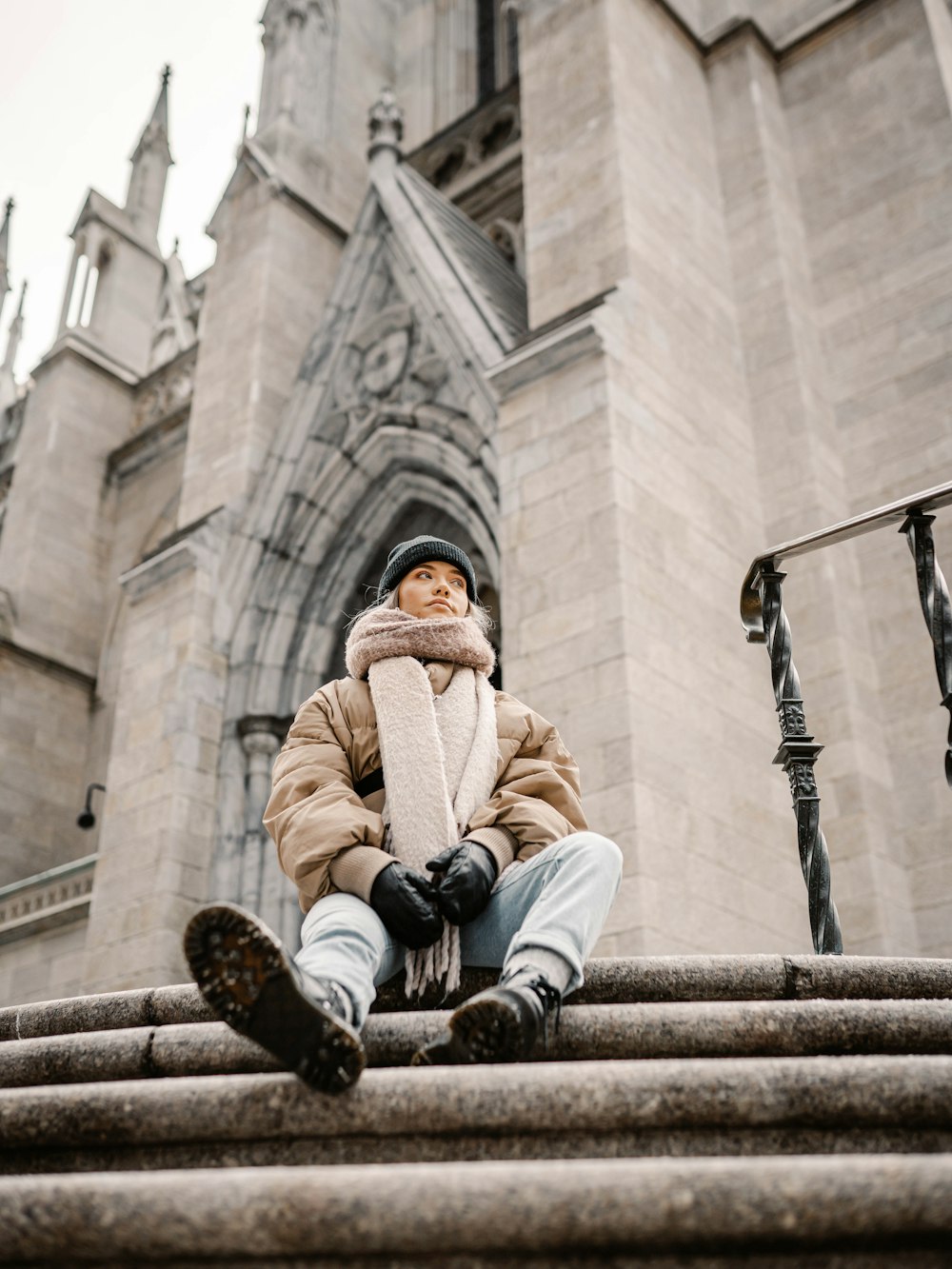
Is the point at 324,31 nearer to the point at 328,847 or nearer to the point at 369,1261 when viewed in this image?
the point at 328,847

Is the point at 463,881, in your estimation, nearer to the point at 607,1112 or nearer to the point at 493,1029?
the point at 493,1029

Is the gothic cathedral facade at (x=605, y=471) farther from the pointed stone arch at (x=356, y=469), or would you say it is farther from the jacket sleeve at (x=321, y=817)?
the jacket sleeve at (x=321, y=817)

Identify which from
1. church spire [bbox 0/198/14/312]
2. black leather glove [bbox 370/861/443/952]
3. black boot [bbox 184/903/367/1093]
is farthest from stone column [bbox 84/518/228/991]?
church spire [bbox 0/198/14/312]

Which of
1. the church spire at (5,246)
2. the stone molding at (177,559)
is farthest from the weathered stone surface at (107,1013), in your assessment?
the church spire at (5,246)

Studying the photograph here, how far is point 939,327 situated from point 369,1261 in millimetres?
7100

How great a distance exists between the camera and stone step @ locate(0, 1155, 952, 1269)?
5.04 feet

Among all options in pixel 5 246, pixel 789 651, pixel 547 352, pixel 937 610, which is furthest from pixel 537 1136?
pixel 5 246

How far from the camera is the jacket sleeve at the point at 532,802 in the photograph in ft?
8.75

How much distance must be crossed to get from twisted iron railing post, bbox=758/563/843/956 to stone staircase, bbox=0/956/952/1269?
1.58 feet

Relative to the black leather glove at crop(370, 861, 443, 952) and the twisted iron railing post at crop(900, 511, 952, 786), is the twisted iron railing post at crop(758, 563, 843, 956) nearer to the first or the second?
the twisted iron railing post at crop(900, 511, 952, 786)

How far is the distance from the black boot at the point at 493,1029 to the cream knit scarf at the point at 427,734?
390 millimetres

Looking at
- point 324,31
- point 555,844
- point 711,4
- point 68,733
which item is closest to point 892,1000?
point 555,844

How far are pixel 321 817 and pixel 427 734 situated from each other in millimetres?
334

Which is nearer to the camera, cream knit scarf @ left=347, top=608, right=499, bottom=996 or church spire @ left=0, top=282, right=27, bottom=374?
cream knit scarf @ left=347, top=608, right=499, bottom=996
